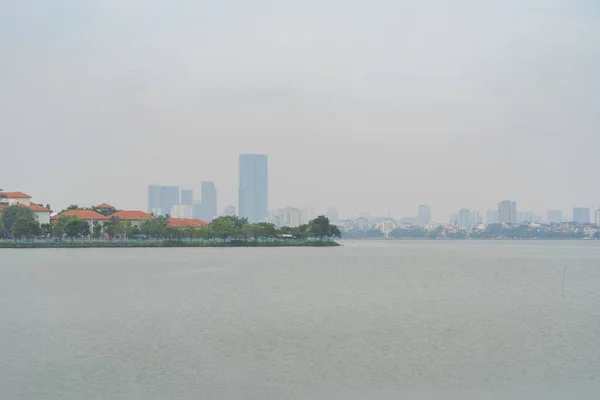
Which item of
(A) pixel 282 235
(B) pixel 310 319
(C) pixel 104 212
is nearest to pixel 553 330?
(B) pixel 310 319

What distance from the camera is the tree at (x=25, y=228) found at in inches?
3391

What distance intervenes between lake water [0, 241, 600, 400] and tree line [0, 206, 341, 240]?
175ft

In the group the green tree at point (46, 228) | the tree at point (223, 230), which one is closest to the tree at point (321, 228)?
the tree at point (223, 230)

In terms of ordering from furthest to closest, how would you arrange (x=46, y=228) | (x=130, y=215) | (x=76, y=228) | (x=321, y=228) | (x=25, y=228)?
1. (x=130, y=215)
2. (x=321, y=228)
3. (x=46, y=228)
4. (x=76, y=228)
5. (x=25, y=228)

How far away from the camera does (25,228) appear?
86125mm

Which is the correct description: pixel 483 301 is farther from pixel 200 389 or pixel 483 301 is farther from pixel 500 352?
pixel 200 389

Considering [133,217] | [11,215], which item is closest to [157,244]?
[133,217]

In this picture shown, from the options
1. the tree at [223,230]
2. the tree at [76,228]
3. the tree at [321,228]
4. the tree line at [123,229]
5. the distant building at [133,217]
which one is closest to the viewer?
the tree at [76,228]

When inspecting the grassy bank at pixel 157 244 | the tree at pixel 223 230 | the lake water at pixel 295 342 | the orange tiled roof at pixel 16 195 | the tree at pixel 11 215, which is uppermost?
the orange tiled roof at pixel 16 195

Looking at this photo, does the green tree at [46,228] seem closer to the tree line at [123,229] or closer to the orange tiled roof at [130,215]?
the tree line at [123,229]

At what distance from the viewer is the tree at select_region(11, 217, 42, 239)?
86.1 meters

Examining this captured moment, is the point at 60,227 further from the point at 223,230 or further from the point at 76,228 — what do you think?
the point at 223,230

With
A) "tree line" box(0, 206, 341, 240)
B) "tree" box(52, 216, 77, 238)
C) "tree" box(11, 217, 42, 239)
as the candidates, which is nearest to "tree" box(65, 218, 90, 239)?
"tree line" box(0, 206, 341, 240)

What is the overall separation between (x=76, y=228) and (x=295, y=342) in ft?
245
